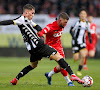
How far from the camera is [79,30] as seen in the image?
11.7 meters

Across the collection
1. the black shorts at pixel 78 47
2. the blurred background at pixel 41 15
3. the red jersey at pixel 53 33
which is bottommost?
the blurred background at pixel 41 15

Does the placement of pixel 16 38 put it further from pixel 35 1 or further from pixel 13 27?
pixel 35 1

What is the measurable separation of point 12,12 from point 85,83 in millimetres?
16674

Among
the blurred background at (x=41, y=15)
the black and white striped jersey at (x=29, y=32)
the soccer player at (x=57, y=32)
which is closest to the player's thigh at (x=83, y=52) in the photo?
the soccer player at (x=57, y=32)

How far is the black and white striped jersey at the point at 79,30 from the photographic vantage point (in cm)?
1164

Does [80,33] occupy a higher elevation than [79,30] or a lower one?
lower

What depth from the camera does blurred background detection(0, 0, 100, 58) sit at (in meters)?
20.9

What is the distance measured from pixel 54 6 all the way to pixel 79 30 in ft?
39.0

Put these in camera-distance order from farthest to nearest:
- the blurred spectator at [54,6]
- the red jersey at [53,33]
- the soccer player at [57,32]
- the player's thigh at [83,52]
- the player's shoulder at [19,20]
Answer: the blurred spectator at [54,6] → the player's thigh at [83,52] → the red jersey at [53,33] → the soccer player at [57,32] → the player's shoulder at [19,20]

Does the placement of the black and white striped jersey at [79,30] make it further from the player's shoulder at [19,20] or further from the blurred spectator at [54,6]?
the blurred spectator at [54,6]

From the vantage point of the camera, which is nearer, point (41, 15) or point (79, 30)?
point (79, 30)

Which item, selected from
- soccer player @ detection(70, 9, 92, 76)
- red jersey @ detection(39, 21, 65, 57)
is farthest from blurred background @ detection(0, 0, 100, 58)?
red jersey @ detection(39, 21, 65, 57)

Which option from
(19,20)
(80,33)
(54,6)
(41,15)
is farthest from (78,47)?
(54,6)

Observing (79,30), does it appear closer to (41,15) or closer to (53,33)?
(53,33)
